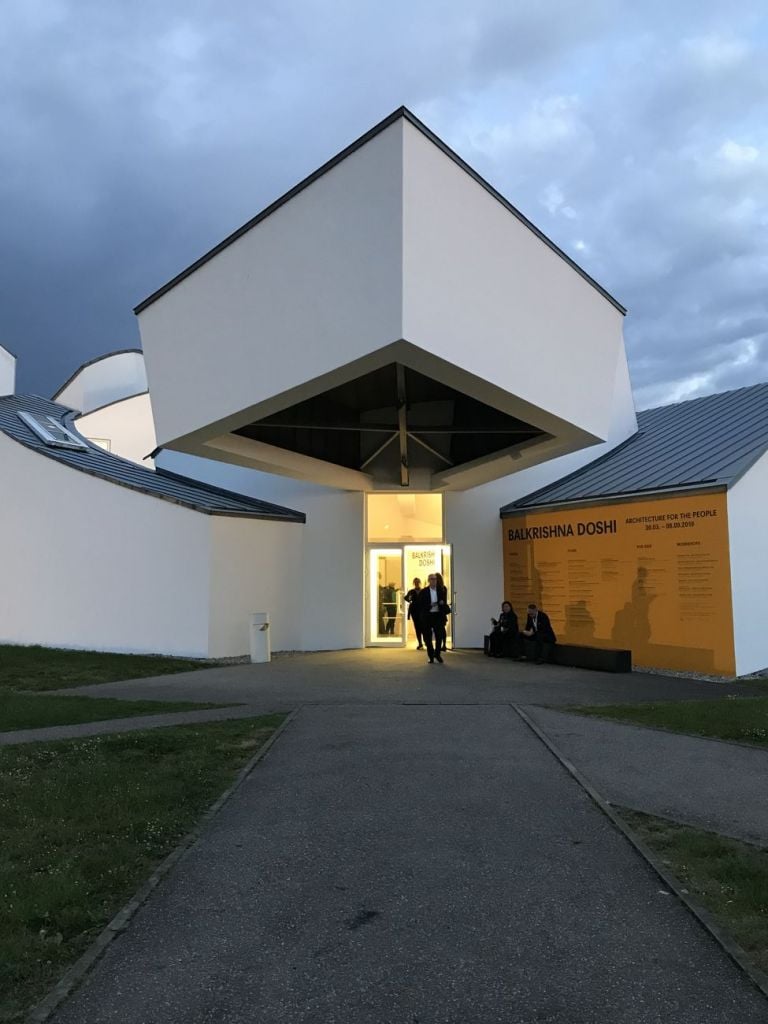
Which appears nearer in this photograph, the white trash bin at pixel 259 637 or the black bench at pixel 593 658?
the black bench at pixel 593 658

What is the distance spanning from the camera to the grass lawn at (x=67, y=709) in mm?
8078

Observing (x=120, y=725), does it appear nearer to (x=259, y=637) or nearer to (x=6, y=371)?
(x=259, y=637)

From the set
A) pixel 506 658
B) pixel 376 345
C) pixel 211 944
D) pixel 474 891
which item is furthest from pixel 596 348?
pixel 211 944

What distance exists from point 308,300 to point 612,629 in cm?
878

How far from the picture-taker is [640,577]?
540 inches

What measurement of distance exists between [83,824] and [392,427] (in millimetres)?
9627

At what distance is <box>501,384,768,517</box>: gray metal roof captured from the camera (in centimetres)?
1329

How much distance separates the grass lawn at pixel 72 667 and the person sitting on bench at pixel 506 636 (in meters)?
5.91

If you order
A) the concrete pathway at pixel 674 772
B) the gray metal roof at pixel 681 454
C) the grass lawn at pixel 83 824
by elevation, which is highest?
the gray metal roof at pixel 681 454

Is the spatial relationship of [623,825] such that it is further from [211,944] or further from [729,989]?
[211,944]

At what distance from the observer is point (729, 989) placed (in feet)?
9.50

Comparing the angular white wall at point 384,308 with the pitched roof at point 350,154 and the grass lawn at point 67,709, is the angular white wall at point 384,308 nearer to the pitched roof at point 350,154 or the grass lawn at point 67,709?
the pitched roof at point 350,154

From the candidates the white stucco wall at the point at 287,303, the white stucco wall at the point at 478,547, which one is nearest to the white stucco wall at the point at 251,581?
the white stucco wall at the point at 287,303

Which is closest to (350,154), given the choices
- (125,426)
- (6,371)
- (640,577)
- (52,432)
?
(640,577)
